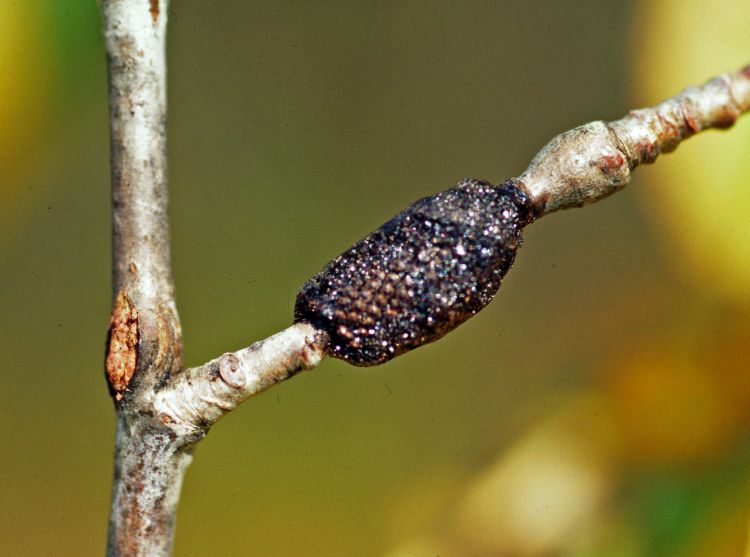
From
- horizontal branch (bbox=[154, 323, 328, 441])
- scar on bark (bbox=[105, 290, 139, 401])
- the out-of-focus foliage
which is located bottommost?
horizontal branch (bbox=[154, 323, 328, 441])

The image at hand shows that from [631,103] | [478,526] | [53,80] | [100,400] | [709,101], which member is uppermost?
[53,80]

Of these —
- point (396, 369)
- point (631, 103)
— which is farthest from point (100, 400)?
point (631, 103)

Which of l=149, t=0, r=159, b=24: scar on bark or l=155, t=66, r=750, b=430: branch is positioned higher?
l=149, t=0, r=159, b=24: scar on bark

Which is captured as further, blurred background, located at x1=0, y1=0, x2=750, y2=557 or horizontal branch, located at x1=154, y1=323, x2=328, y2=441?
blurred background, located at x1=0, y1=0, x2=750, y2=557

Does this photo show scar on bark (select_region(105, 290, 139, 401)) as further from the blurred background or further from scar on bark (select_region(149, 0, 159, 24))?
the blurred background

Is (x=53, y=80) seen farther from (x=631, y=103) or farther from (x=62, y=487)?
(x=631, y=103)

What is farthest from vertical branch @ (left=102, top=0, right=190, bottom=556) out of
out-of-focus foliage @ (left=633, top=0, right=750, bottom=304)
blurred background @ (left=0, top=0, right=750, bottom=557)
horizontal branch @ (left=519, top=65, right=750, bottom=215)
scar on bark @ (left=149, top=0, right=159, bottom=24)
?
out-of-focus foliage @ (left=633, top=0, right=750, bottom=304)

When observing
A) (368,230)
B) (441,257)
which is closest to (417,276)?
(441,257)
